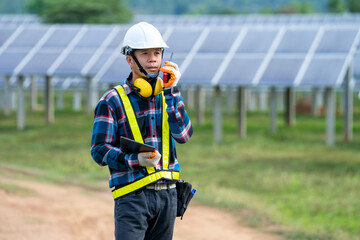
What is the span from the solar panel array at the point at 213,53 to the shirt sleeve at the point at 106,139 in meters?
14.6

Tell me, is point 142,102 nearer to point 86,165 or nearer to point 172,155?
point 172,155

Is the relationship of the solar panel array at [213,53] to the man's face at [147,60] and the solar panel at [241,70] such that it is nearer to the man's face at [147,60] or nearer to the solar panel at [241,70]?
the solar panel at [241,70]

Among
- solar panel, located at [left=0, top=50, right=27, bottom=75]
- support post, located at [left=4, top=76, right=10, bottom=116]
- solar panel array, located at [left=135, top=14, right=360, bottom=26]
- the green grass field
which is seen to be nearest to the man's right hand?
the green grass field

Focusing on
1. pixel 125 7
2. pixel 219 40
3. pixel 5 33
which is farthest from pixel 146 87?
pixel 125 7

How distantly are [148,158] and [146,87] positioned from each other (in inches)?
16.7

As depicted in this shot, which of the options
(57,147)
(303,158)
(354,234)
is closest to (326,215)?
(354,234)

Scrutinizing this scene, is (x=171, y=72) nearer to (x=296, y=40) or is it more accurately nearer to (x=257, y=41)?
(x=296, y=40)

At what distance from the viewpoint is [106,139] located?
421 cm

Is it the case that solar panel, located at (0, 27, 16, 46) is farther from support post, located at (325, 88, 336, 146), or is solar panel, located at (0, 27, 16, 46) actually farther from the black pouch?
the black pouch

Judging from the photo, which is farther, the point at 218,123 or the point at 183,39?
the point at 183,39

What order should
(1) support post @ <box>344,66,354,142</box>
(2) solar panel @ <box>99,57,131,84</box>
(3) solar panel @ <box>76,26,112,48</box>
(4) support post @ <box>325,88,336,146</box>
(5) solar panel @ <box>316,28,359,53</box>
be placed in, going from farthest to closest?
(3) solar panel @ <box>76,26,112,48</box>
(2) solar panel @ <box>99,57,131,84</box>
(1) support post @ <box>344,66,354,142</box>
(5) solar panel @ <box>316,28,359,53</box>
(4) support post @ <box>325,88,336,146</box>

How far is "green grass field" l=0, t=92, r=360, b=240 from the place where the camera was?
10016mm

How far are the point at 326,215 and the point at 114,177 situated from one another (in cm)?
650

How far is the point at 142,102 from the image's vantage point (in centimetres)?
425
